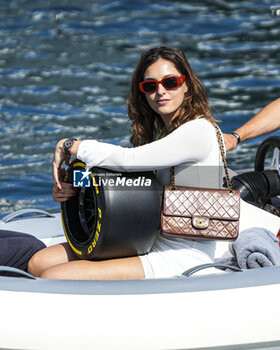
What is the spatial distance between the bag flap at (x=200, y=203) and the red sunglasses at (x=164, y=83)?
1.14ft

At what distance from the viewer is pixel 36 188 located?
526 cm

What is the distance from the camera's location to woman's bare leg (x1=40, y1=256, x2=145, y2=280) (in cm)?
192

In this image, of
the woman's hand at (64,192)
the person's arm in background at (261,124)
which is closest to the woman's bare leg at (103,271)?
the woman's hand at (64,192)

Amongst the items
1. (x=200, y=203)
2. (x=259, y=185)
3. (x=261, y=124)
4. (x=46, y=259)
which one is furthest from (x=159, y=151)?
(x=259, y=185)

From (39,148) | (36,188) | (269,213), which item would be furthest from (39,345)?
(39,148)

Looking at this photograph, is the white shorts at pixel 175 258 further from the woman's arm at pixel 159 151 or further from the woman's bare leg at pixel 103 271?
the woman's arm at pixel 159 151

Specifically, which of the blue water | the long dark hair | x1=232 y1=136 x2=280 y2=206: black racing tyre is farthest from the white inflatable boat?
the blue water

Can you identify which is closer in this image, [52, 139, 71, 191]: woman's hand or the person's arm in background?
[52, 139, 71, 191]: woman's hand

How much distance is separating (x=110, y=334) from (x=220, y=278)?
401 mm

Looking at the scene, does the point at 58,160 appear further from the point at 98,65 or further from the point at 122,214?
the point at 98,65

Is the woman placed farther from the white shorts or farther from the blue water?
the blue water

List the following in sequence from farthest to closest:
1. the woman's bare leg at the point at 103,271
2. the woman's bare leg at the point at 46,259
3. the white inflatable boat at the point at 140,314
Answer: the woman's bare leg at the point at 46,259 → the woman's bare leg at the point at 103,271 → the white inflatable boat at the point at 140,314

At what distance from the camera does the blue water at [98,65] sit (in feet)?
20.5

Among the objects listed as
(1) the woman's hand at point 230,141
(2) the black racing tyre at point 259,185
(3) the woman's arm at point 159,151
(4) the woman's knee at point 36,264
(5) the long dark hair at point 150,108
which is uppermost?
(5) the long dark hair at point 150,108
